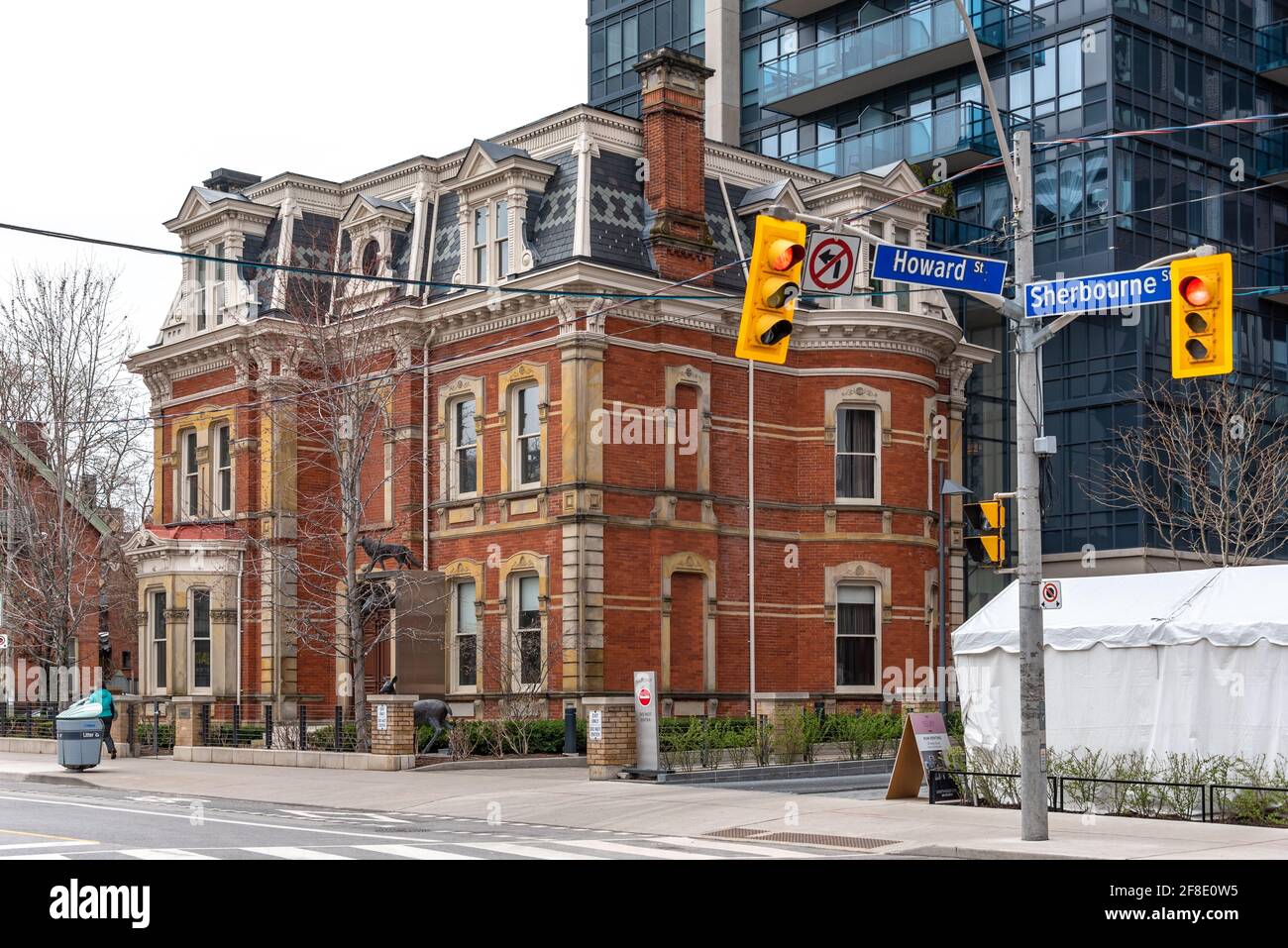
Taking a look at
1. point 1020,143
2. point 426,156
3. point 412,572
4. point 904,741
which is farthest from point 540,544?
point 1020,143

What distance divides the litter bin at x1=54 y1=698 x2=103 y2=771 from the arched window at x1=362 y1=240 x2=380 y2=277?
12.7 metres

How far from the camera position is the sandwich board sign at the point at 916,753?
22547 mm

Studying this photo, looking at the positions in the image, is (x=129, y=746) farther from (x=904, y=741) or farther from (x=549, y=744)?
(x=904, y=741)

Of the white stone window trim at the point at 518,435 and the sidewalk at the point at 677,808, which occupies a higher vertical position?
the white stone window trim at the point at 518,435

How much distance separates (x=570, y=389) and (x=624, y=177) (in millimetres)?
5330

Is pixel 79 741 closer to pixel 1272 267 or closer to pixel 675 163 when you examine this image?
pixel 675 163

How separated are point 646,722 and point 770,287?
476 inches

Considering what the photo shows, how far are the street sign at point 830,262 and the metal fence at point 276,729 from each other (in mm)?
12773

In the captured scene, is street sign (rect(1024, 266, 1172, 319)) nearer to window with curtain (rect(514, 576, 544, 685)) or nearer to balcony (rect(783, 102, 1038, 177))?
window with curtain (rect(514, 576, 544, 685))

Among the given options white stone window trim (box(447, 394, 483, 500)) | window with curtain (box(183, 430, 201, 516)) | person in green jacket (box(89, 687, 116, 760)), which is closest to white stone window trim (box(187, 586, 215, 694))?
window with curtain (box(183, 430, 201, 516))

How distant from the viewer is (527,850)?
666 inches

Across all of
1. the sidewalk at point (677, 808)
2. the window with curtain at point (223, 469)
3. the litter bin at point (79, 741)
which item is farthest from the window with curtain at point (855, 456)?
the litter bin at point (79, 741)

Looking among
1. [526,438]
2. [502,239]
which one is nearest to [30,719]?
[526,438]

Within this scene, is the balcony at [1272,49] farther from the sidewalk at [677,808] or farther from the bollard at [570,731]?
the sidewalk at [677,808]
